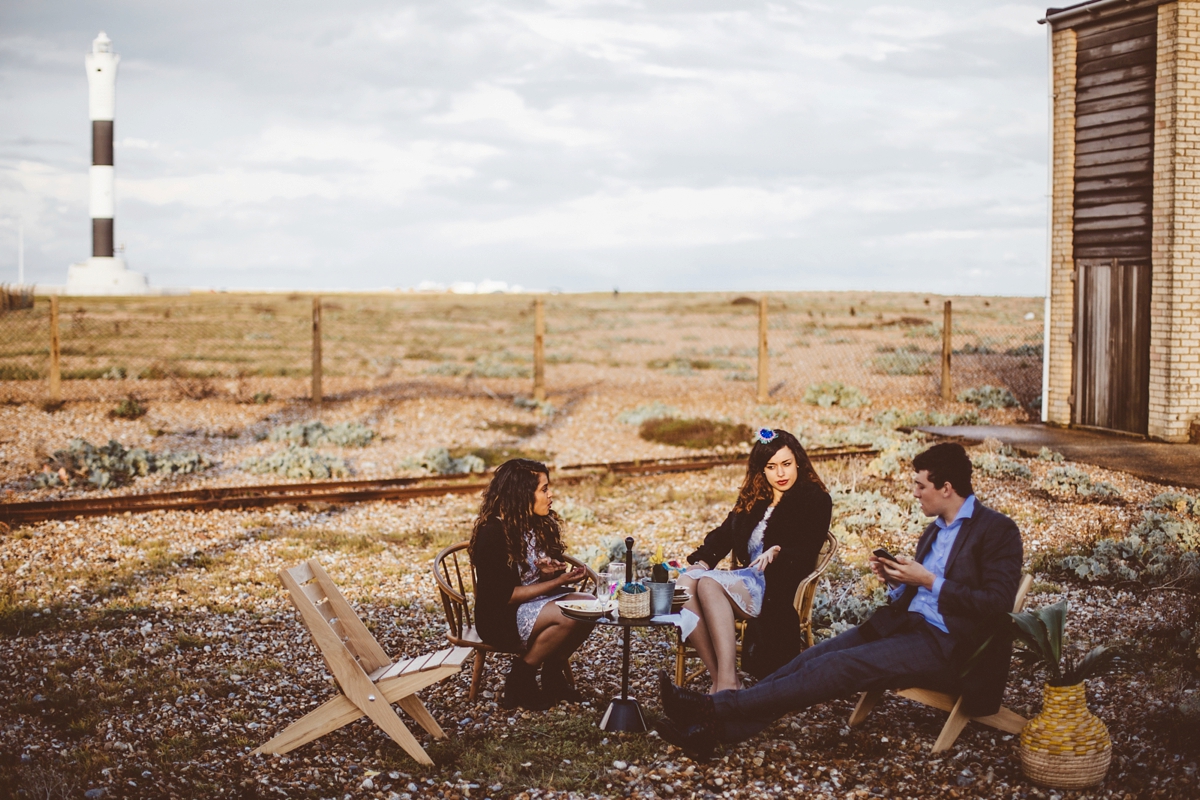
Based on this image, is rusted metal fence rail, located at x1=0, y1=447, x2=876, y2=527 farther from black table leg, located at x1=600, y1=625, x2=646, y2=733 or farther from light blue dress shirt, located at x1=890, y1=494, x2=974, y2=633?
light blue dress shirt, located at x1=890, y1=494, x2=974, y2=633

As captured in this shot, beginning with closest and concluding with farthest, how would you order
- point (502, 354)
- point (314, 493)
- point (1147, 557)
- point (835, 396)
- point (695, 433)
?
1. point (1147, 557)
2. point (314, 493)
3. point (695, 433)
4. point (835, 396)
5. point (502, 354)

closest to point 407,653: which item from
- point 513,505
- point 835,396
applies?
→ point 513,505

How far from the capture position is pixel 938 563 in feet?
17.1

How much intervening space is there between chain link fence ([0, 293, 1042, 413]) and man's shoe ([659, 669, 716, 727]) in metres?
14.9

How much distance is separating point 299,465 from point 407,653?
738 centimetres

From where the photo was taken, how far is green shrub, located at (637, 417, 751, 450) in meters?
15.7

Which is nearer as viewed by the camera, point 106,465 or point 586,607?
point 586,607

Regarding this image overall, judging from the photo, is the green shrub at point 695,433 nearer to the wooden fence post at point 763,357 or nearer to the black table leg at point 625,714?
the wooden fence post at point 763,357

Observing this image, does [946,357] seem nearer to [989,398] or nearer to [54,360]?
[989,398]

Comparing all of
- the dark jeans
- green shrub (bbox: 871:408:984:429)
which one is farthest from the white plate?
green shrub (bbox: 871:408:984:429)

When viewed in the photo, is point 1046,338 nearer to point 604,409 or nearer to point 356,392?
point 604,409

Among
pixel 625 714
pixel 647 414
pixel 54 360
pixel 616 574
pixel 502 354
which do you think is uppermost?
pixel 502 354

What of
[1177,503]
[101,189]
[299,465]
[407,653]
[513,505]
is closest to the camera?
[513,505]

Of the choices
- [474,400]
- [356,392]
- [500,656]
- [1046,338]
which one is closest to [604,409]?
[474,400]
